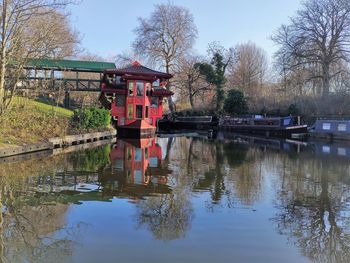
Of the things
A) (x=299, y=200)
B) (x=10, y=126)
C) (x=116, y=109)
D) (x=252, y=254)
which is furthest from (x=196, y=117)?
(x=252, y=254)

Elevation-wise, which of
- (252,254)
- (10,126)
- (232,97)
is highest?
(232,97)

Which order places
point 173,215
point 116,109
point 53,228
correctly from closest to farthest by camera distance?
1. point 53,228
2. point 173,215
3. point 116,109

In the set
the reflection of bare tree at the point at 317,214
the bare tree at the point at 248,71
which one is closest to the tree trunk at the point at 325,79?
the bare tree at the point at 248,71

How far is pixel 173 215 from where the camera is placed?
22.7ft

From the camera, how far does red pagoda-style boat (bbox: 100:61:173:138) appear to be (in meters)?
31.7

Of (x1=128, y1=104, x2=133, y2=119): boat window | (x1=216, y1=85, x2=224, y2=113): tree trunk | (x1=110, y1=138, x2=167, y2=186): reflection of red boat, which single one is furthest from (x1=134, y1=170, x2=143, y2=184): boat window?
(x1=216, y1=85, x2=224, y2=113): tree trunk

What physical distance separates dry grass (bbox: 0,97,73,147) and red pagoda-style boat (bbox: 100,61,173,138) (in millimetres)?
10890

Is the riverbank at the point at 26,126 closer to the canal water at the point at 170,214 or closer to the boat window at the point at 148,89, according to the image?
the canal water at the point at 170,214

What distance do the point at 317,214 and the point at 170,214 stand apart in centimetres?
282

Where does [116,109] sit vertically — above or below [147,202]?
above

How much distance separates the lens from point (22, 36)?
17531mm

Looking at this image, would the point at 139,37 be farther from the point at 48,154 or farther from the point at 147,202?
the point at 147,202

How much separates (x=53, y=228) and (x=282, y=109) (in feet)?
126

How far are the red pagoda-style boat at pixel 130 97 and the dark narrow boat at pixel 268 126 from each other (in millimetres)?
10637
